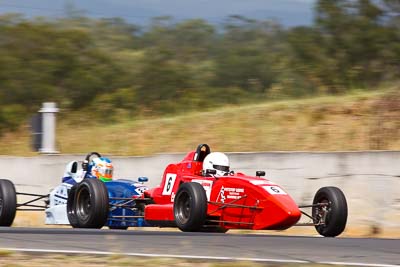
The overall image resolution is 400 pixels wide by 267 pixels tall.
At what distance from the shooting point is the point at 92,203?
1455 cm

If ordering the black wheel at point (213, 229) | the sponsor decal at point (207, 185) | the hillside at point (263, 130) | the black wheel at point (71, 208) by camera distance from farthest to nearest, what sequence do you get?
the hillside at point (263, 130)
the black wheel at point (71, 208)
the sponsor decal at point (207, 185)
the black wheel at point (213, 229)

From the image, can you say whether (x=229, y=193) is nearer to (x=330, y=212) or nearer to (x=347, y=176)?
(x=330, y=212)

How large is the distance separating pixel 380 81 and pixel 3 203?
16.2 metres

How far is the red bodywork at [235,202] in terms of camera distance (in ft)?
43.2

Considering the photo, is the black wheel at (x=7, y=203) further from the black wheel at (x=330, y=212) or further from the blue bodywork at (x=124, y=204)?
the black wheel at (x=330, y=212)

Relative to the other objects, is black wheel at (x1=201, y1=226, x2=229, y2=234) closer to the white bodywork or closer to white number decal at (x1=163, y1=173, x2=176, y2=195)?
white number decal at (x1=163, y1=173, x2=176, y2=195)

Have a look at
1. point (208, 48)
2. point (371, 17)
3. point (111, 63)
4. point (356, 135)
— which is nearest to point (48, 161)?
point (356, 135)

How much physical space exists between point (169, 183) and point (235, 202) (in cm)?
169

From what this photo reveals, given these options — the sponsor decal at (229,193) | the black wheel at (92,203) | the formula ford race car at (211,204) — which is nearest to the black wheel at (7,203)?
the formula ford race car at (211,204)

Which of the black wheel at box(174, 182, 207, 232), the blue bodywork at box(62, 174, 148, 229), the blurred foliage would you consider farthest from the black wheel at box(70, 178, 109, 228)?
the blurred foliage

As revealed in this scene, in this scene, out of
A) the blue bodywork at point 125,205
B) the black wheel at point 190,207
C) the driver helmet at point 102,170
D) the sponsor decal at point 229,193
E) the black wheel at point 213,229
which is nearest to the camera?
the black wheel at point 190,207

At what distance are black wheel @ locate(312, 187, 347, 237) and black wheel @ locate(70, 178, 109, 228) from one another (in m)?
3.11

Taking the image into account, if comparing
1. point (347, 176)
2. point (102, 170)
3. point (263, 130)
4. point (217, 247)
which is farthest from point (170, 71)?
point (217, 247)

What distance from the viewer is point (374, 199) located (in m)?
14.5
